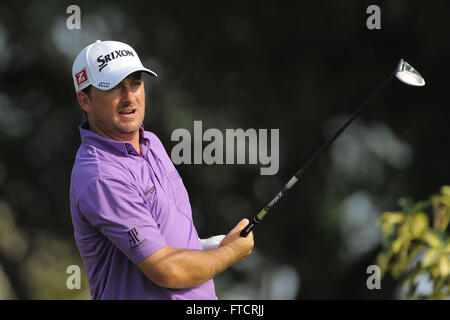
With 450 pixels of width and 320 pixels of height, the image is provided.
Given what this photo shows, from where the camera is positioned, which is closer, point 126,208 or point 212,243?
point 126,208

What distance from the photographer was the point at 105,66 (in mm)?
1961

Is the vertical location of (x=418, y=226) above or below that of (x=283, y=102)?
below

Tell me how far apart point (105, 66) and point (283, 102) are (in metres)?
4.31

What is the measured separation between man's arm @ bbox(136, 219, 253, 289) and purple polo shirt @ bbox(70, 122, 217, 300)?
0.12 feet

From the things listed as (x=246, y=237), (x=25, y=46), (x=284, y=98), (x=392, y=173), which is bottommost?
(x=246, y=237)

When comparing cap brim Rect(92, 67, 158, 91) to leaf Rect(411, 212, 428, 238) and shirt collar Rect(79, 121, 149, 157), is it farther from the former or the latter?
leaf Rect(411, 212, 428, 238)

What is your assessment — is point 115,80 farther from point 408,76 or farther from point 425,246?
point 425,246

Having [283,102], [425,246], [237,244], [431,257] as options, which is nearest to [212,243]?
[237,244]

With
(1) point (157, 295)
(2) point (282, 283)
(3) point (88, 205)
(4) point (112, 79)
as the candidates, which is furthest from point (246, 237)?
(2) point (282, 283)

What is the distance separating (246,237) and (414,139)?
452 centimetres

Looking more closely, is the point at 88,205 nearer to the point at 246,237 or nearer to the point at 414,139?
the point at 246,237

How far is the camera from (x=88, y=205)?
5.93 feet

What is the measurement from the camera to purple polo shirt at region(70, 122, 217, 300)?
180cm
